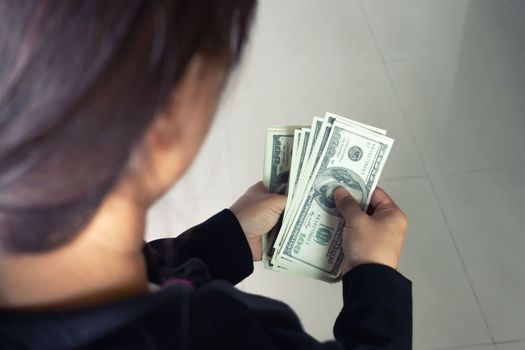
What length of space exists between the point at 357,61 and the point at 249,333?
1506mm

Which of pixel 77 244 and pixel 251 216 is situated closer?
pixel 77 244

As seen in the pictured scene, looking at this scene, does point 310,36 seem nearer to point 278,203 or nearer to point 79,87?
point 278,203

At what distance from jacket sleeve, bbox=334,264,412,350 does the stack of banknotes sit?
0.26 metres

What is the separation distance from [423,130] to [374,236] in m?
0.92

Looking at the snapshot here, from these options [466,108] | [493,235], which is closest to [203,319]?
[493,235]

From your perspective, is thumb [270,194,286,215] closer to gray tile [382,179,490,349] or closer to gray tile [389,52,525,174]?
gray tile [382,179,490,349]

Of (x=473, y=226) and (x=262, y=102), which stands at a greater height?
(x=262, y=102)

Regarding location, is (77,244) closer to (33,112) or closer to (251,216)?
(33,112)

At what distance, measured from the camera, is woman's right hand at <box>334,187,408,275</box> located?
810 millimetres

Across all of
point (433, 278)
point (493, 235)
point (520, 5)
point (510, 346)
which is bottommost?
point (510, 346)

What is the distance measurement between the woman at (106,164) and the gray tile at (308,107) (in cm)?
103

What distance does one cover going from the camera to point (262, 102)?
5.75 feet

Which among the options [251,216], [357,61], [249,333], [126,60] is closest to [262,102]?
[357,61]

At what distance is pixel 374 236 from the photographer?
32.8 inches
